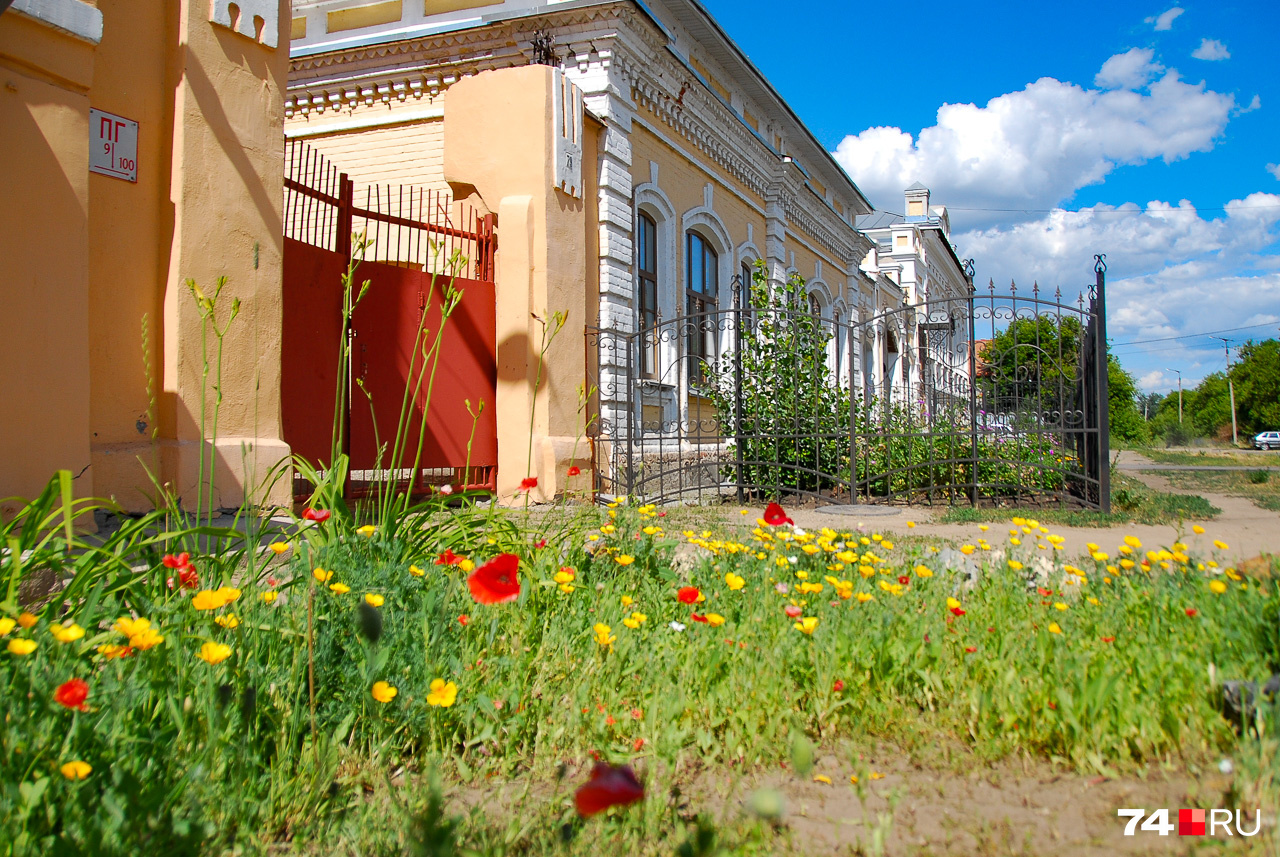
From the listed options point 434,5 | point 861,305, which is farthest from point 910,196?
point 434,5

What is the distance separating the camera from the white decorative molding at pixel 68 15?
3494 millimetres

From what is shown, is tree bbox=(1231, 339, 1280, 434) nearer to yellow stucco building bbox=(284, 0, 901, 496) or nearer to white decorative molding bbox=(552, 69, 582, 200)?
yellow stucco building bbox=(284, 0, 901, 496)

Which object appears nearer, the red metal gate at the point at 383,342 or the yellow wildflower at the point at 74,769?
the yellow wildflower at the point at 74,769

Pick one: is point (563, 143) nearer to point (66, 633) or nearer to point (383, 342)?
point (383, 342)

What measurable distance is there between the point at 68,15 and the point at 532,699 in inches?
147

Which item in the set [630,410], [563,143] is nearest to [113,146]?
[563,143]

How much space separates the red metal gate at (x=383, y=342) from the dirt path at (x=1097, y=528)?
256 cm

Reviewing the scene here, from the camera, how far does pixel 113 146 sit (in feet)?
13.8

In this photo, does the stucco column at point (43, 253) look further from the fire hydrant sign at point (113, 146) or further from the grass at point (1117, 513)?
the grass at point (1117, 513)

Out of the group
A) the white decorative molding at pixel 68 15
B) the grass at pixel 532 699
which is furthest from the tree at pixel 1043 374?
the white decorative molding at pixel 68 15

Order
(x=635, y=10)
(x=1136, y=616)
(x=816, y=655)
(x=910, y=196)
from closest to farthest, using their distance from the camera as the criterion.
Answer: (x=816, y=655), (x=1136, y=616), (x=635, y=10), (x=910, y=196)

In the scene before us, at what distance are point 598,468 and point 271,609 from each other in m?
5.91

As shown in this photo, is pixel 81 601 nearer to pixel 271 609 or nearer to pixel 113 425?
pixel 271 609

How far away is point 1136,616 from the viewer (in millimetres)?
2697
